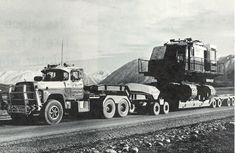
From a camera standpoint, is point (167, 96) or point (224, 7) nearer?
point (224, 7)

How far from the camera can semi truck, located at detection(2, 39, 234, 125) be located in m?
12.0

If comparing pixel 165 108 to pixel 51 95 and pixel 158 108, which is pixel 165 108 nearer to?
pixel 158 108

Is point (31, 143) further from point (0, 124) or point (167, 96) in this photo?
point (167, 96)

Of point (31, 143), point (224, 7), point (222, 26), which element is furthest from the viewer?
point (222, 26)

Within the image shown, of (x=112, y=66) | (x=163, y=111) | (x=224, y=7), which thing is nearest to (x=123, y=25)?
(x=112, y=66)

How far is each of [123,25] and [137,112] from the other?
6.40 metres

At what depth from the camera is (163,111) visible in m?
16.4

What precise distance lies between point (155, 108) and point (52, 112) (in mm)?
5250

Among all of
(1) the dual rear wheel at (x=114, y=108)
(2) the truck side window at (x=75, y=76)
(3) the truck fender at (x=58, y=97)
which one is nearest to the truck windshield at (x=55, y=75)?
(2) the truck side window at (x=75, y=76)

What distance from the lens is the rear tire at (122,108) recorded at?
14.4 meters

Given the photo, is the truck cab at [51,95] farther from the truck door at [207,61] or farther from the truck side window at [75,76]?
the truck door at [207,61]

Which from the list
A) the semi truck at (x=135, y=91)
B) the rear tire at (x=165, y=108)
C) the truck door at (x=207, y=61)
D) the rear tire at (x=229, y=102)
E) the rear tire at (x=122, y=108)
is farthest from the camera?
the rear tire at (x=229, y=102)

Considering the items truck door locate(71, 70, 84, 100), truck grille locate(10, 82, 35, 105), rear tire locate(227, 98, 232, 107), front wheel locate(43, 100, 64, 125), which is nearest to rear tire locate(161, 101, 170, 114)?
truck door locate(71, 70, 84, 100)

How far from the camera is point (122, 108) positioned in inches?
583
